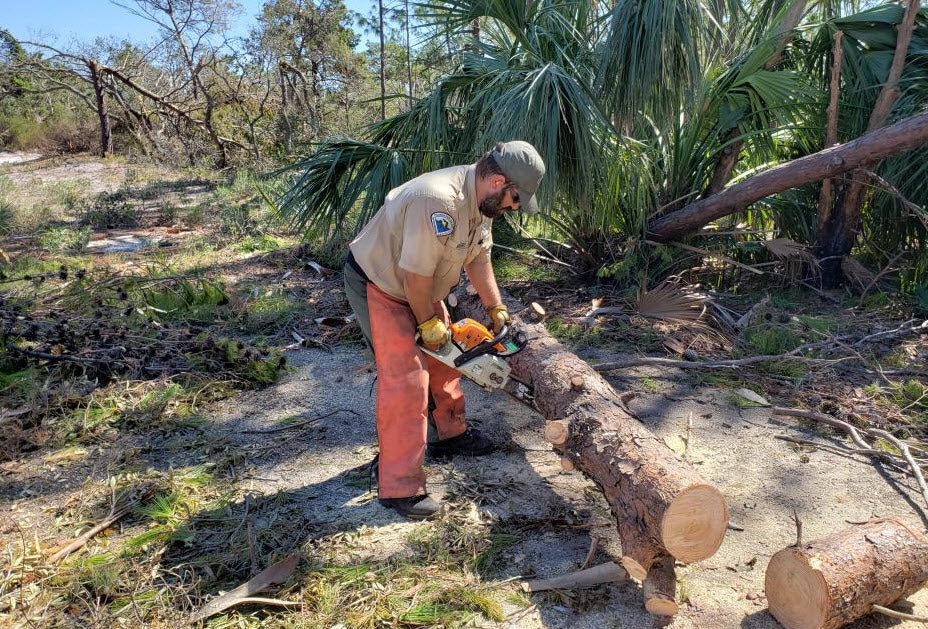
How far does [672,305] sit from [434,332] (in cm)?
299

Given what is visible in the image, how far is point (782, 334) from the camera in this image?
15.3 feet

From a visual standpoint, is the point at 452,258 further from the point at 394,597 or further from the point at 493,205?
the point at 394,597

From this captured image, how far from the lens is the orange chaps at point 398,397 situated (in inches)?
113

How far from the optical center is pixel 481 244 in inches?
120

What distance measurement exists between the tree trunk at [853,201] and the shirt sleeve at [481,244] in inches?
139

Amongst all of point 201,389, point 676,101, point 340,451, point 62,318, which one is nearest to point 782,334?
point 676,101

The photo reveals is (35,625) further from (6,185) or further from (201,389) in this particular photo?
(6,185)

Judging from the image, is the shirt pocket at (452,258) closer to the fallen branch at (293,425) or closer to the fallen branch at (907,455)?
the fallen branch at (293,425)

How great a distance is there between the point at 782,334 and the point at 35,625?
15.6 ft

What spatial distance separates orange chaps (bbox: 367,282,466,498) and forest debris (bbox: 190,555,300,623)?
549 mm

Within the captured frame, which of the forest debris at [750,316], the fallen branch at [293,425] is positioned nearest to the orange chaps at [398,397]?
the fallen branch at [293,425]

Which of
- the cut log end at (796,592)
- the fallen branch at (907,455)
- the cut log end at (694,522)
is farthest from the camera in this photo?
the fallen branch at (907,455)

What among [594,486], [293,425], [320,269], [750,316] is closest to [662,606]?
[594,486]

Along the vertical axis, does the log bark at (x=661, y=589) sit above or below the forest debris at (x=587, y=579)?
above
